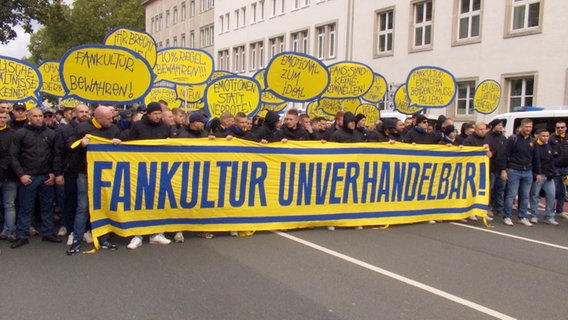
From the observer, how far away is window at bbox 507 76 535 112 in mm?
19688

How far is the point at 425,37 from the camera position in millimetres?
24328

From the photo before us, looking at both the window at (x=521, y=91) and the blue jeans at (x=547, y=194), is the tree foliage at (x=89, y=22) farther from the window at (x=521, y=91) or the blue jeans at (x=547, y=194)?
the blue jeans at (x=547, y=194)

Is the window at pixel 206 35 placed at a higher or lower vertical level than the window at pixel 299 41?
higher

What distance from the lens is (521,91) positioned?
2006 cm

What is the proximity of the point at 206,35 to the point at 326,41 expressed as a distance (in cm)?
2236

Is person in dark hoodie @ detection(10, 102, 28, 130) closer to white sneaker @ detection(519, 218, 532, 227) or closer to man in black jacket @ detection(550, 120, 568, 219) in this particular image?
white sneaker @ detection(519, 218, 532, 227)

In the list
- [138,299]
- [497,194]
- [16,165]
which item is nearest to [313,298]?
[138,299]

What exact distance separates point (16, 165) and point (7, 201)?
512 mm

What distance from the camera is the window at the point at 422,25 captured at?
24062 millimetres

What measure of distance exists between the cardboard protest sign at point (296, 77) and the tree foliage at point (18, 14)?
1903 centimetres

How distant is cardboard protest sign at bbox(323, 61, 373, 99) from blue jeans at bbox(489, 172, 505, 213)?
12.7 feet

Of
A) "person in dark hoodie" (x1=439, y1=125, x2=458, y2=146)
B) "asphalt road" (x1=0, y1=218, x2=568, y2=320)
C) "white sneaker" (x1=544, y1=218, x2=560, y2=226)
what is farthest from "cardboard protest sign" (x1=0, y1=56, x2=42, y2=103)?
"white sneaker" (x1=544, y1=218, x2=560, y2=226)

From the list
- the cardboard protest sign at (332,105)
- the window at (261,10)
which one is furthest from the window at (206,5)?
the cardboard protest sign at (332,105)

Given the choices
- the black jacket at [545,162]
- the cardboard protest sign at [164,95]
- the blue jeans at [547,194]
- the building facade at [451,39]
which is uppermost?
the building facade at [451,39]
